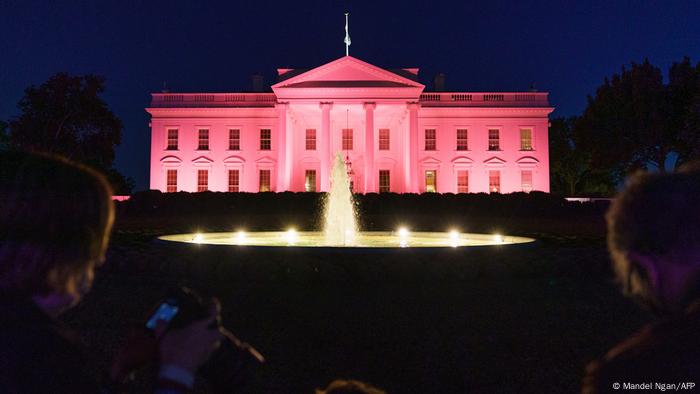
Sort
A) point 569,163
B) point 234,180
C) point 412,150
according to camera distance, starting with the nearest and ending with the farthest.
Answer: point 412,150, point 234,180, point 569,163

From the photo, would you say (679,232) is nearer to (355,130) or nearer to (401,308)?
(401,308)

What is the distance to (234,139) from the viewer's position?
37281mm

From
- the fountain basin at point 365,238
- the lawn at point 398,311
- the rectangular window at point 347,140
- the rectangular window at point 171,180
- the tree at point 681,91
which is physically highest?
the tree at point 681,91

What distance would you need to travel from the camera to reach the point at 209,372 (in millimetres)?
1347

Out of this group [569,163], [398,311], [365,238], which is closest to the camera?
[398,311]

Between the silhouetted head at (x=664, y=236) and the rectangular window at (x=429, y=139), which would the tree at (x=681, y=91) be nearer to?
the rectangular window at (x=429, y=139)

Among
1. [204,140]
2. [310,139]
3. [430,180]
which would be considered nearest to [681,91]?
[430,180]

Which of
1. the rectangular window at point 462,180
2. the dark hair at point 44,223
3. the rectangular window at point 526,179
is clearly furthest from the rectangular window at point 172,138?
the dark hair at point 44,223

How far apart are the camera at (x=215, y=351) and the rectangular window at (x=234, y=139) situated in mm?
37115

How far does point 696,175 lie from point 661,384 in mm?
661

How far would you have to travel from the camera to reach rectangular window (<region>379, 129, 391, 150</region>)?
37156 millimetres

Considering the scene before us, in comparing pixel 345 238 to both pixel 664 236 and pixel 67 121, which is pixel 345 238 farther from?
pixel 67 121

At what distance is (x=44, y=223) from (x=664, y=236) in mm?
1815

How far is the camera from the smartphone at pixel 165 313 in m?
1.23
